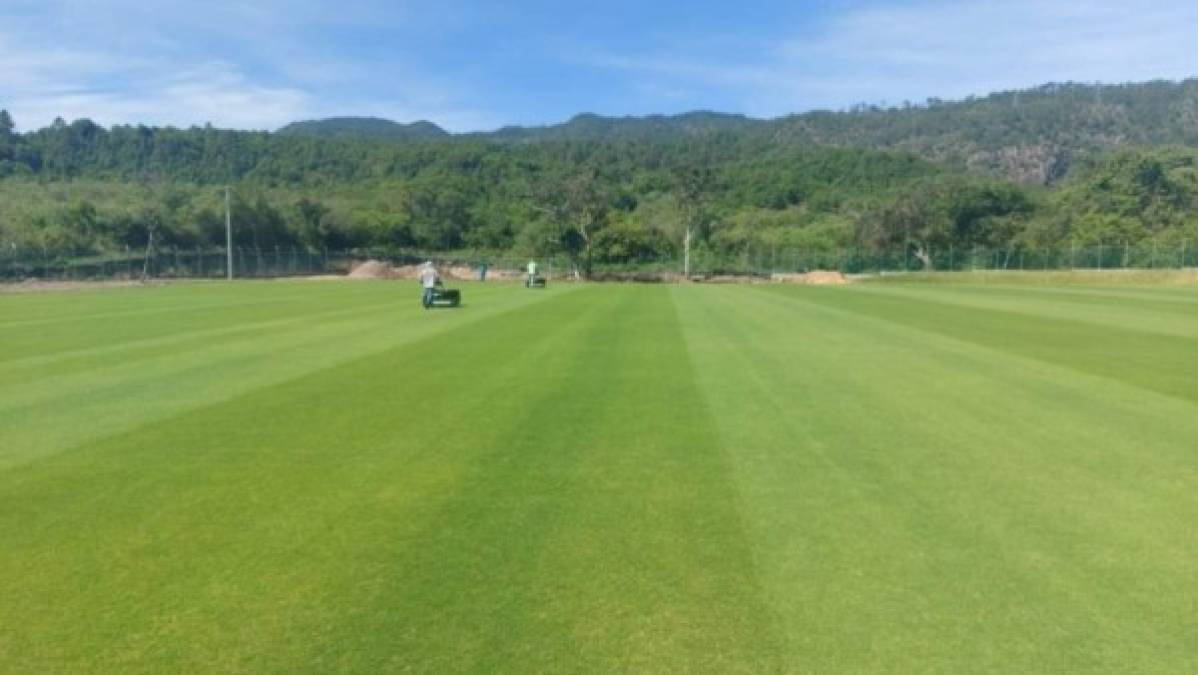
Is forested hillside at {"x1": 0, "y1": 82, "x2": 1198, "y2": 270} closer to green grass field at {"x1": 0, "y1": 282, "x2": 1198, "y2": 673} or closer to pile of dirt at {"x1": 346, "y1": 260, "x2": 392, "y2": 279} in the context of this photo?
pile of dirt at {"x1": 346, "y1": 260, "x2": 392, "y2": 279}

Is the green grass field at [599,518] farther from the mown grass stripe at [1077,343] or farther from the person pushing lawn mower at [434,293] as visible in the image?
the person pushing lawn mower at [434,293]

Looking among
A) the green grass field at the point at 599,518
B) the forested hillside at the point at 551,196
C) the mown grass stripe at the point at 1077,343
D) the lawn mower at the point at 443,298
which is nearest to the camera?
the green grass field at the point at 599,518

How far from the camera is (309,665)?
4.29m

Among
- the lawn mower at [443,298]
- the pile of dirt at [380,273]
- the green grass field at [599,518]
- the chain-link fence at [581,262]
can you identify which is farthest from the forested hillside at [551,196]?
the green grass field at [599,518]

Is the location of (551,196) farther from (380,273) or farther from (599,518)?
(599,518)

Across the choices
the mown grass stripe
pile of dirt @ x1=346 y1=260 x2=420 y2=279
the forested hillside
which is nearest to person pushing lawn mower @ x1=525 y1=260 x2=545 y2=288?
the mown grass stripe

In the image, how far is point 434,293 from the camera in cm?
3120

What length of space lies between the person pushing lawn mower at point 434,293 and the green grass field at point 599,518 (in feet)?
52.4

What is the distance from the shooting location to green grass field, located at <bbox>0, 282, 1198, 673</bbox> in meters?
4.55

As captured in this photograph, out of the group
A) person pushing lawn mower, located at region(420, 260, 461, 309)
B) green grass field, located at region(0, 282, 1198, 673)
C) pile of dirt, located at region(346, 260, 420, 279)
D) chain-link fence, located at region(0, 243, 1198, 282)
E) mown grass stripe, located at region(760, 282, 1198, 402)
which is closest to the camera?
green grass field, located at region(0, 282, 1198, 673)

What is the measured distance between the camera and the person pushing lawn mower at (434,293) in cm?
3067

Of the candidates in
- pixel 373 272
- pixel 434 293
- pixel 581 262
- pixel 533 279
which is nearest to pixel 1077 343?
pixel 434 293

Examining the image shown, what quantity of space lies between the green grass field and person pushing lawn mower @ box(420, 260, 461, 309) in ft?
52.4

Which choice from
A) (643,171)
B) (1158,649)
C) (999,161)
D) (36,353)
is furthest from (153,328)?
(999,161)
